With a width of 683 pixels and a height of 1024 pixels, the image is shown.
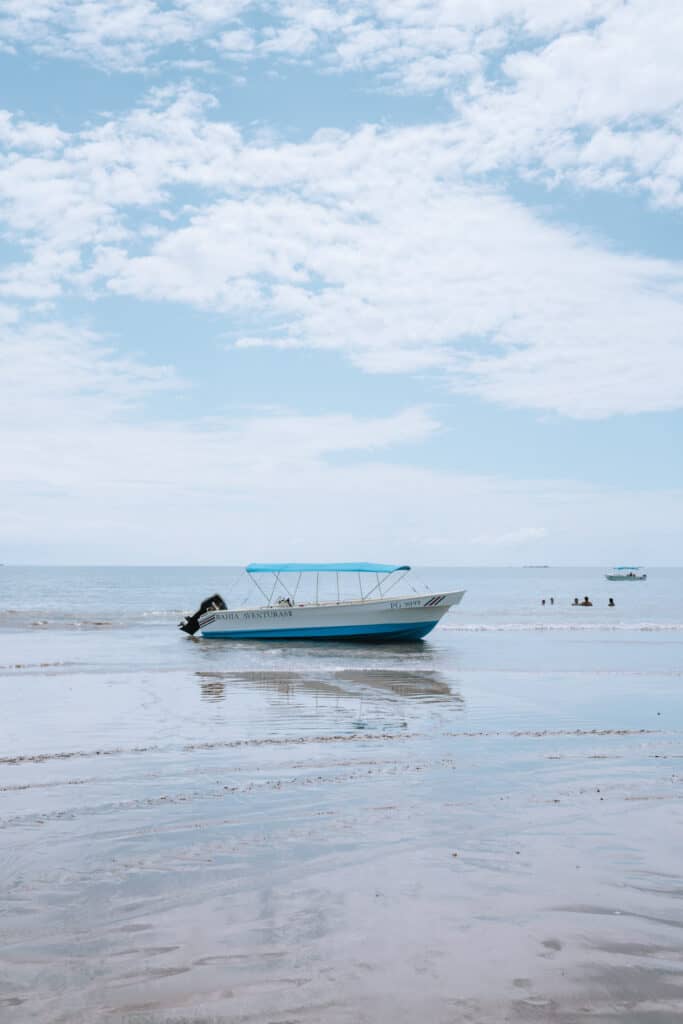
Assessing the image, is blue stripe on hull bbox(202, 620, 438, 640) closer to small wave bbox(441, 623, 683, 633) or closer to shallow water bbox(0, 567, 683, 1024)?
small wave bbox(441, 623, 683, 633)

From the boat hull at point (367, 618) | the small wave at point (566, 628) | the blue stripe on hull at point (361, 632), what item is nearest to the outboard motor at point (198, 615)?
the boat hull at point (367, 618)

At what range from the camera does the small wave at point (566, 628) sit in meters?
50.5

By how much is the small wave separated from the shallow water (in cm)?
3202

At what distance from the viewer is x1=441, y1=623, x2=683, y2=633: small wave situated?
50.5m

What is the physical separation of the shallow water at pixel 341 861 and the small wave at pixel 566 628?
32.0 metres

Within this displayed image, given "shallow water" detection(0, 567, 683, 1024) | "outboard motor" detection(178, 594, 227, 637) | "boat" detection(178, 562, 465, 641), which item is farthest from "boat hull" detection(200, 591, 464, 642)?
"shallow water" detection(0, 567, 683, 1024)

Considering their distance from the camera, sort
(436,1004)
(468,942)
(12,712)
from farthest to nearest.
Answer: (12,712)
(468,942)
(436,1004)

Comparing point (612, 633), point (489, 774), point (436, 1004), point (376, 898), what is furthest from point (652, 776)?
point (612, 633)

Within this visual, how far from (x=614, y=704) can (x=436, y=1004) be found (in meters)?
15.3

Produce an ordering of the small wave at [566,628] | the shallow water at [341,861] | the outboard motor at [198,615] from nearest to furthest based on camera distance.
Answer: the shallow water at [341,861] < the outboard motor at [198,615] < the small wave at [566,628]

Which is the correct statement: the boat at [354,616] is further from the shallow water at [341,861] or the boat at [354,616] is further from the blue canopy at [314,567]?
the shallow water at [341,861]

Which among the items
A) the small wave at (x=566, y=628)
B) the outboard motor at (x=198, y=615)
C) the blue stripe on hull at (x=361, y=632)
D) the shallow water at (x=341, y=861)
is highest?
the outboard motor at (x=198, y=615)

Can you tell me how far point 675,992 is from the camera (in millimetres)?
5293

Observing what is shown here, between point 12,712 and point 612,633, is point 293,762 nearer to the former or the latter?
point 12,712
